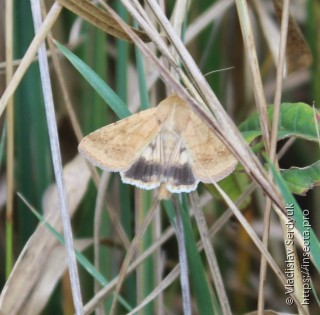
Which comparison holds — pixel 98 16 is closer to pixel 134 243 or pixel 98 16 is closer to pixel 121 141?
pixel 121 141

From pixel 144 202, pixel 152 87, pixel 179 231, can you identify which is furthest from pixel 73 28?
pixel 179 231

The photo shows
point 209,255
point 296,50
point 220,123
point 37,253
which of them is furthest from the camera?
point 296,50

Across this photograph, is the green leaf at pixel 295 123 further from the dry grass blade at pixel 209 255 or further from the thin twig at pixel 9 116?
the thin twig at pixel 9 116

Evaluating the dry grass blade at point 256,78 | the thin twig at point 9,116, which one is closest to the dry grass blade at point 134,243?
the dry grass blade at point 256,78

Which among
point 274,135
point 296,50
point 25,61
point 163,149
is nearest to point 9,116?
point 25,61

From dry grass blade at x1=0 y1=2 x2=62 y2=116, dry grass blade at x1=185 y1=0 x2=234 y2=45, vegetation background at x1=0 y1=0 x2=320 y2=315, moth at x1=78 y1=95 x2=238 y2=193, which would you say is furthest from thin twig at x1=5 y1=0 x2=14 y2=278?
dry grass blade at x1=185 y1=0 x2=234 y2=45
